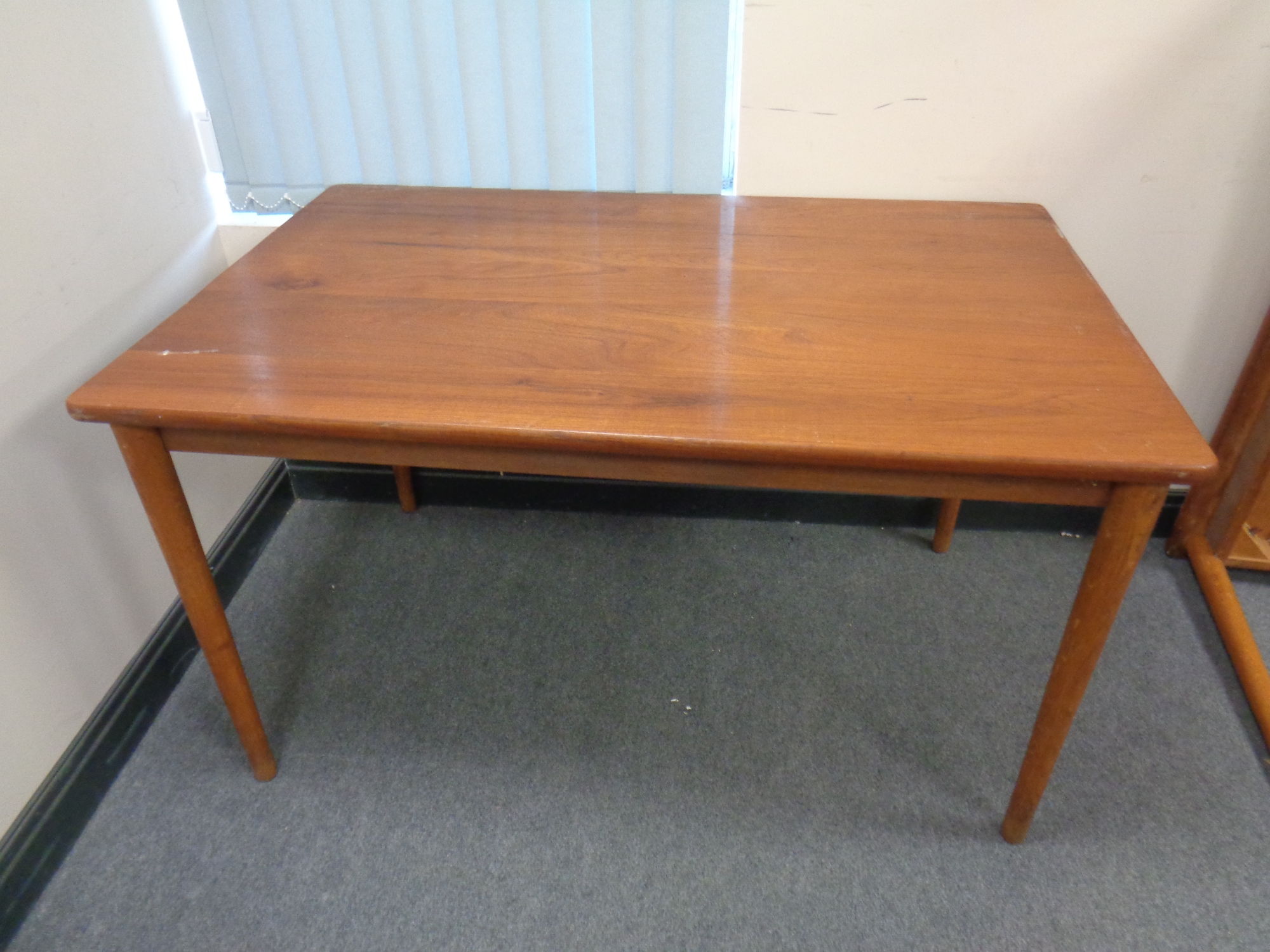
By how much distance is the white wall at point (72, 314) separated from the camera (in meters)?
1.10

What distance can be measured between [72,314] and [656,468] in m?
0.85

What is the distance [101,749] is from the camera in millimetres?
1289

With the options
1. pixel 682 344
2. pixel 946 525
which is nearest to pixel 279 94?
pixel 682 344

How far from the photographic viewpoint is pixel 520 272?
1208 millimetres

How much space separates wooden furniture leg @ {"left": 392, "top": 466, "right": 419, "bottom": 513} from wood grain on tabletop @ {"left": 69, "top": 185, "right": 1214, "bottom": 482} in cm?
55

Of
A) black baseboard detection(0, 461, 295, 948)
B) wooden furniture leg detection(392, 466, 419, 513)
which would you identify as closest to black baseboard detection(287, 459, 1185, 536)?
wooden furniture leg detection(392, 466, 419, 513)

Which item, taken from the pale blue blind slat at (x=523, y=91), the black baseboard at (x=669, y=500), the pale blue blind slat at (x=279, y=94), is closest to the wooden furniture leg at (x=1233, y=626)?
the black baseboard at (x=669, y=500)

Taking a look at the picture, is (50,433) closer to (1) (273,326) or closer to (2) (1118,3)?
(1) (273,326)

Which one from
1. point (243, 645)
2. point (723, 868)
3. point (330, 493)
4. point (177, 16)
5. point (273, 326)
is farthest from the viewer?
point (330, 493)

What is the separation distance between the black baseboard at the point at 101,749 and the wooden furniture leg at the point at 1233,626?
175cm

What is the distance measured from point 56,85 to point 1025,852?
166 centimetres

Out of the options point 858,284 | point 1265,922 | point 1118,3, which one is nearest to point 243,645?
point 858,284

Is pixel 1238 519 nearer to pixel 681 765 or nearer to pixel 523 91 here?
pixel 681 765

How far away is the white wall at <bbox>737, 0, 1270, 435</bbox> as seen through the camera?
1300 millimetres
